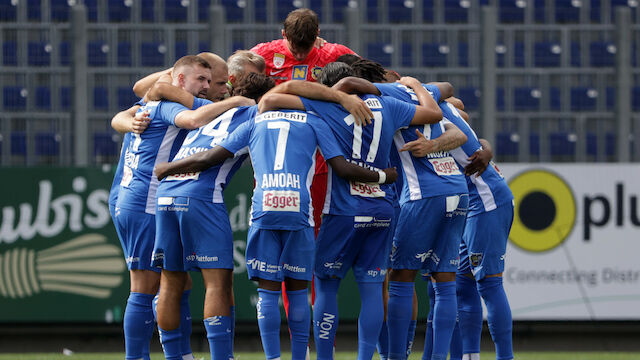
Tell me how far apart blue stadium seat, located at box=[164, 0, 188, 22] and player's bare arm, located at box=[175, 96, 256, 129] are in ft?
57.9

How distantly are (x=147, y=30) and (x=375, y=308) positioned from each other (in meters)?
18.1

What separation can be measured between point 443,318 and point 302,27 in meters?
2.14

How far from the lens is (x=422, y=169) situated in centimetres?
553

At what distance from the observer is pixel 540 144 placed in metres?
21.8

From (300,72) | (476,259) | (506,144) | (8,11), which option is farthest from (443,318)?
(8,11)

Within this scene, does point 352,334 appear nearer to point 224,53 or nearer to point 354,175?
point 354,175

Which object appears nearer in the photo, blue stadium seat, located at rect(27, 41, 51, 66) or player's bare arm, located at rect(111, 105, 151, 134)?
player's bare arm, located at rect(111, 105, 151, 134)

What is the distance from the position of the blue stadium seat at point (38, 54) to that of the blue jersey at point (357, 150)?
17916 mm

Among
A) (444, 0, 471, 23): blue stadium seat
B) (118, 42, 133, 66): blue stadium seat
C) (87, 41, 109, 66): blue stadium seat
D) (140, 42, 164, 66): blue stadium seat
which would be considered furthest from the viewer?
(444, 0, 471, 23): blue stadium seat

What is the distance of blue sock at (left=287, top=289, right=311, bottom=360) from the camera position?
16.2 feet

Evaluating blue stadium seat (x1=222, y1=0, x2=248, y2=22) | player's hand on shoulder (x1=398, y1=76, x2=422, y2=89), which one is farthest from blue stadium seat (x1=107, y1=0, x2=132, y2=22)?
player's hand on shoulder (x1=398, y1=76, x2=422, y2=89)

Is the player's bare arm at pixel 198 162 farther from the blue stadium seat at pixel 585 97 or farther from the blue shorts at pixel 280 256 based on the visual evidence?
the blue stadium seat at pixel 585 97

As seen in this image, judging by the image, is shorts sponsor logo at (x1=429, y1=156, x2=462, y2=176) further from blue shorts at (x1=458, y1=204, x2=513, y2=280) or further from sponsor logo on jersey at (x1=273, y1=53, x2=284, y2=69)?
sponsor logo on jersey at (x1=273, y1=53, x2=284, y2=69)

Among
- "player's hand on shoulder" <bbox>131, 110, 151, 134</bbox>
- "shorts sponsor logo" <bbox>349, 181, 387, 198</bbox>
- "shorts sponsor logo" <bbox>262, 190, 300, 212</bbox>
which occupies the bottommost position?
"shorts sponsor logo" <bbox>262, 190, 300, 212</bbox>
